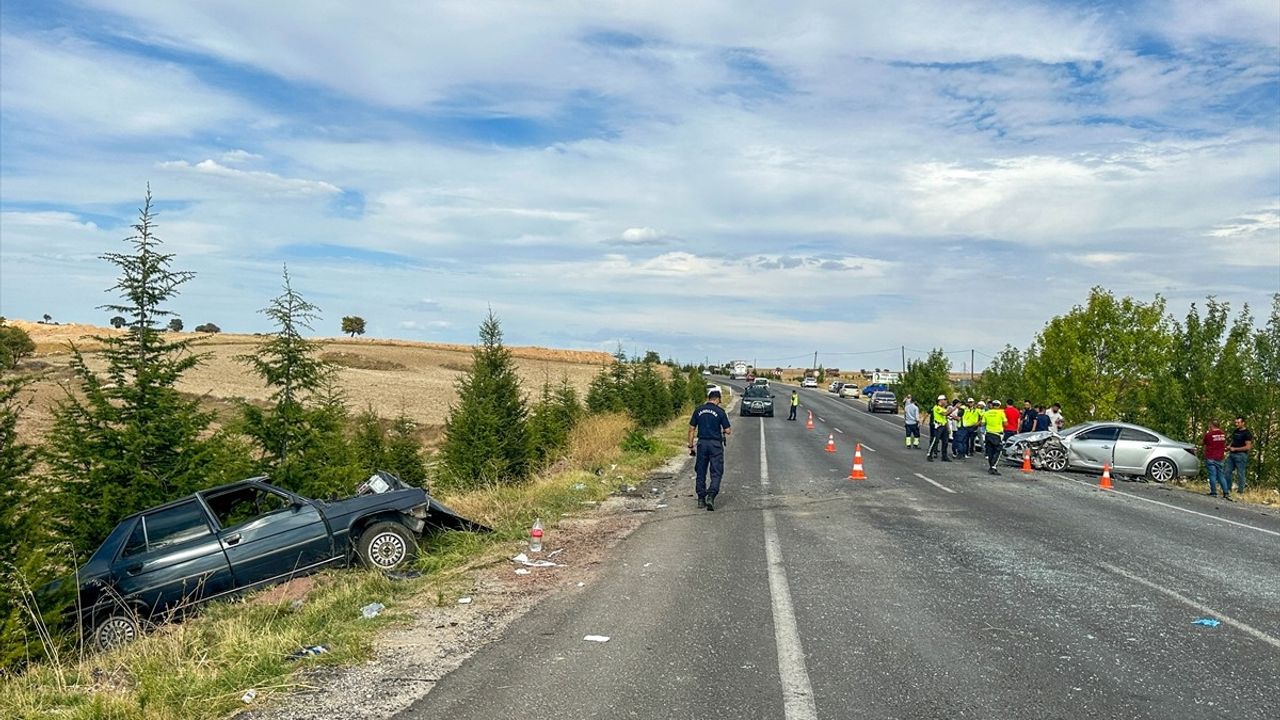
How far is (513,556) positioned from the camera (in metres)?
9.53

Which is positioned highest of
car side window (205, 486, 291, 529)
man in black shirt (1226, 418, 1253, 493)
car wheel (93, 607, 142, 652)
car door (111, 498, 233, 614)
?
man in black shirt (1226, 418, 1253, 493)

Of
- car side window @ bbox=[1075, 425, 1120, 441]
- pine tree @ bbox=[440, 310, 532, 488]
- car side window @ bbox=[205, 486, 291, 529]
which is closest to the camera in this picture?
→ car side window @ bbox=[205, 486, 291, 529]

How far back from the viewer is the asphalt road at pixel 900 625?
4988mm

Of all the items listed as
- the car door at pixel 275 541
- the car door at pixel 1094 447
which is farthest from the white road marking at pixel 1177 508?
the car door at pixel 275 541

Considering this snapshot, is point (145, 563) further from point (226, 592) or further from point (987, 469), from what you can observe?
point (987, 469)

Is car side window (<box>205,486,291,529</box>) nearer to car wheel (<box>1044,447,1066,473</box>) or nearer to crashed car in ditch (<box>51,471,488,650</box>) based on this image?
crashed car in ditch (<box>51,471,488,650</box>)

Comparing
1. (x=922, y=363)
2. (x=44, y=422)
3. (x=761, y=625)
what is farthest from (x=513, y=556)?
(x=922, y=363)

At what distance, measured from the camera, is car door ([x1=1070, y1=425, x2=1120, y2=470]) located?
829 inches

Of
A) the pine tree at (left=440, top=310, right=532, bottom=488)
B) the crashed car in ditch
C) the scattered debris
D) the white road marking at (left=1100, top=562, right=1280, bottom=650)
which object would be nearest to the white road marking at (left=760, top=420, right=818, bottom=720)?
the scattered debris

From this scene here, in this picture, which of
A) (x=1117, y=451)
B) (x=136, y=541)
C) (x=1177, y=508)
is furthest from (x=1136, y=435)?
(x=136, y=541)

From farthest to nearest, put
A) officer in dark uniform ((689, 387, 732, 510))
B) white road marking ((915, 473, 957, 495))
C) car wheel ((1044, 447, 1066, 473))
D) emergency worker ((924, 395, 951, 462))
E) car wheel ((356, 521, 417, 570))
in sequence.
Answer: emergency worker ((924, 395, 951, 462)) < car wheel ((1044, 447, 1066, 473)) < white road marking ((915, 473, 957, 495)) < officer in dark uniform ((689, 387, 732, 510)) < car wheel ((356, 521, 417, 570))

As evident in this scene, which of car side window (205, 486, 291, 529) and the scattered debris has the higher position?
car side window (205, 486, 291, 529)

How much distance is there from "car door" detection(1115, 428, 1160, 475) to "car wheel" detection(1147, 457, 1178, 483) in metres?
0.15

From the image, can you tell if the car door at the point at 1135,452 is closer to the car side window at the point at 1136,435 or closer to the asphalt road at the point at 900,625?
the car side window at the point at 1136,435
